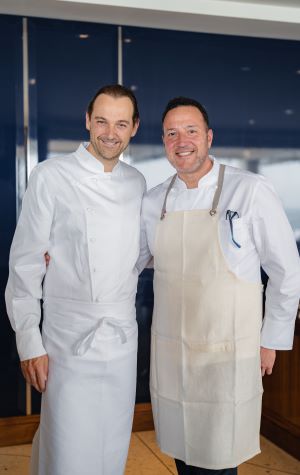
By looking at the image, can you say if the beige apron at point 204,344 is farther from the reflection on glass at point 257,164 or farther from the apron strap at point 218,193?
the reflection on glass at point 257,164

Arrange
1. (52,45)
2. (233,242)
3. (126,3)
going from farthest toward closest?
(52,45)
(126,3)
(233,242)

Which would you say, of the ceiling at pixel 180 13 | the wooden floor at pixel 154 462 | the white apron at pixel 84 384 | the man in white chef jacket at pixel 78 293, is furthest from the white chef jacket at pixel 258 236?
the ceiling at pixel 180 13

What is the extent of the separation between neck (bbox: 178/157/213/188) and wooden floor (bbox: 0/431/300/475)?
1.57 metres

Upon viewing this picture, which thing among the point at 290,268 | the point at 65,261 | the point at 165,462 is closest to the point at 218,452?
the point at 290,268

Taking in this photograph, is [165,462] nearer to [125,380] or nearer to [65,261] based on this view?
[125,380]

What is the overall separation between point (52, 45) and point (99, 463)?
226 cm

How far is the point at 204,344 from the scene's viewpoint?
222 centimetres

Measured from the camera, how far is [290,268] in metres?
2.26

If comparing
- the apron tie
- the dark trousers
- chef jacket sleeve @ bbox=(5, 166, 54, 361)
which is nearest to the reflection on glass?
chef jacket sleeve @ bbox=(5, 166, 54, 361)

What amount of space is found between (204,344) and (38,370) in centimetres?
56

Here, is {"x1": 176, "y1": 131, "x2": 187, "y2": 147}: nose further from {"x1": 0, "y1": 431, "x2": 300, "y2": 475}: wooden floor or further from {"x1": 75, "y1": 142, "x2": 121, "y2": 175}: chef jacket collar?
{"x1": 0, "y1": 431, "x2": 300, "y2": 475}: wooden floor

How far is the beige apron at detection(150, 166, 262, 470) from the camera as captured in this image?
221 centimetres

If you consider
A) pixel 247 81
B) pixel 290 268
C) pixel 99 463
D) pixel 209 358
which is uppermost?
pixel 247 81

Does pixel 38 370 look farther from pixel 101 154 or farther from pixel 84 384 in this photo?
pixel 101 154
